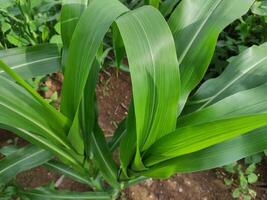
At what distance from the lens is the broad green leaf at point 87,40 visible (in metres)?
0.78

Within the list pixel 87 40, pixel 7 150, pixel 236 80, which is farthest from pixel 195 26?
pixel 7 150

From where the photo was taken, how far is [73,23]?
92 cm

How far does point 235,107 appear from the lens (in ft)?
2.76

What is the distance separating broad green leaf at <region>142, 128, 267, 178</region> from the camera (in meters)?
0.85

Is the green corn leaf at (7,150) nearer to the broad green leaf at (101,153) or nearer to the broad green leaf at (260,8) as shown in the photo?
the broad green leaf at (101,153)

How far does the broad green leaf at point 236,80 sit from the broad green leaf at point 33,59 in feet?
1.20

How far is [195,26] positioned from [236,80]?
0.18m

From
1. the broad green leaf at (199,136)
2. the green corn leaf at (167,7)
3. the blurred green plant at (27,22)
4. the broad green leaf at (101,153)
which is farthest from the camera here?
the blurred green plant at (27,22)

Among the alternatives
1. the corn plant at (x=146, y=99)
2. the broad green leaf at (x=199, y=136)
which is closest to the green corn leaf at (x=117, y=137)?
the corn plant at (x=146, y=99)

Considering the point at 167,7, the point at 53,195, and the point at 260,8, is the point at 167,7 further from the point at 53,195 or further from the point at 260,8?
the point at 53,195

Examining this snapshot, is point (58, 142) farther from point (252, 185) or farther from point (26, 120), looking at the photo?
point (252, 185)

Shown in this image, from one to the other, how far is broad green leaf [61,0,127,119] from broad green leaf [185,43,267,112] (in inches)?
12.7

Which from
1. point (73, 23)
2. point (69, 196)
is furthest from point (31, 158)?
point (73, 23)

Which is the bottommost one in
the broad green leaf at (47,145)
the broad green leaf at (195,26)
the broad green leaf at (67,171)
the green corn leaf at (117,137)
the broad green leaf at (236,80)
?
the broad green leaf at (67,171)
